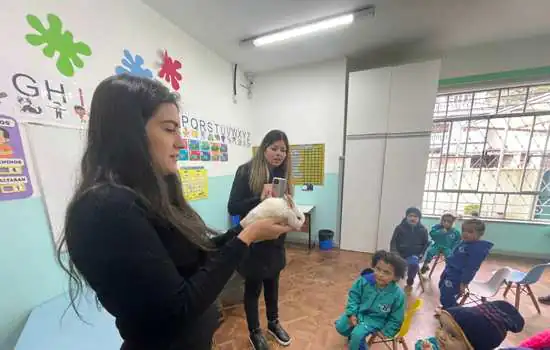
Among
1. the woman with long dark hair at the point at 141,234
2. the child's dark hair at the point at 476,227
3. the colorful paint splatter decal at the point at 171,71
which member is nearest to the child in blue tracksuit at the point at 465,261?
the child's dark hair at the point at 476,227

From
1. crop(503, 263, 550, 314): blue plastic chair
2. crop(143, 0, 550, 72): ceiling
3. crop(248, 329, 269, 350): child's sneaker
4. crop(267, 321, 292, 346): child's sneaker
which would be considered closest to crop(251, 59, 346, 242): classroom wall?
crop(143, 0, 550, 72): ceiling

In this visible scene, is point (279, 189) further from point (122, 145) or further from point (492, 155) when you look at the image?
point (492, 155)

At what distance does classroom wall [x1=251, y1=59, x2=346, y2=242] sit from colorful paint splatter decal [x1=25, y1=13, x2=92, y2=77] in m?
2.34

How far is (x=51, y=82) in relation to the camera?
52.5 inches

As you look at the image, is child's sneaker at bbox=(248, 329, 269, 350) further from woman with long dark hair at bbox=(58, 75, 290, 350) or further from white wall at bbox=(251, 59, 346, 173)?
white wall at bbox=(251, 59, 346, 173)

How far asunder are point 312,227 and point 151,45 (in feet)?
9.97

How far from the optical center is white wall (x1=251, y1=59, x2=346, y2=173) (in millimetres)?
3105

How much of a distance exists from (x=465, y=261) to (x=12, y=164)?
314 centimetres

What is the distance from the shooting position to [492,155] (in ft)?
10.0

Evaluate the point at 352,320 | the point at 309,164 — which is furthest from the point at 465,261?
the point at 309,164

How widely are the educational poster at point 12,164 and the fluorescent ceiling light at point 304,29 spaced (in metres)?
2.17

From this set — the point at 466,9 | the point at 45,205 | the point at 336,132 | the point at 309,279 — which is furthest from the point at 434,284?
the point at 45,205

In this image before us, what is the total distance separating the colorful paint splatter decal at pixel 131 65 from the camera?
5.70 ft

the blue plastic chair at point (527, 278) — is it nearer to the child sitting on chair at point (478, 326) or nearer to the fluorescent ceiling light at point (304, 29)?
the child sitting on chair at point (478, 326)
